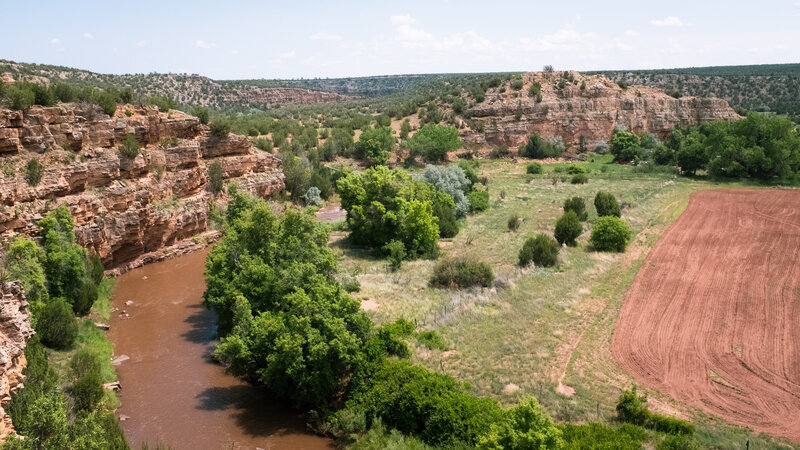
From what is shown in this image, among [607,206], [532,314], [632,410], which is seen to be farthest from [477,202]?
[632,410]

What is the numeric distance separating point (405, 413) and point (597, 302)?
12.1 m

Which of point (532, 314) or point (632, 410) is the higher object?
point (632, 410)

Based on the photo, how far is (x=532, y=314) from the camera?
22562 mm

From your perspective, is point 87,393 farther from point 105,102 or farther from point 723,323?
point 723,323

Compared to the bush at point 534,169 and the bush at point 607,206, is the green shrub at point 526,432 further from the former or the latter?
the bush at point 534,169

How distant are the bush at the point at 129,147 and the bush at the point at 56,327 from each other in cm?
1255

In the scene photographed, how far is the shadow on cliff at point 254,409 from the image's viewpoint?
16.8 metres

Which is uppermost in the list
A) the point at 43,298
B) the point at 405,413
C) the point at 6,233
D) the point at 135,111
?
the point at 135,111

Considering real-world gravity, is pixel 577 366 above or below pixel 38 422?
below

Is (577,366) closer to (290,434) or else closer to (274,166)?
(290,434)

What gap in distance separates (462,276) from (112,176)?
18316 millimetres

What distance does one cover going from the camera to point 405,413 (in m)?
15.5

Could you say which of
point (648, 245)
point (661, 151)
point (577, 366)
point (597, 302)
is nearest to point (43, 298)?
point (577, 366)

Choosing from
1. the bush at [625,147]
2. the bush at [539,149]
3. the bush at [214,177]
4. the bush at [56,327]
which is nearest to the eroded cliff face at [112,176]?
the bush at [214,177]
